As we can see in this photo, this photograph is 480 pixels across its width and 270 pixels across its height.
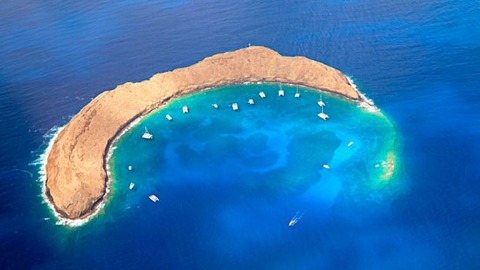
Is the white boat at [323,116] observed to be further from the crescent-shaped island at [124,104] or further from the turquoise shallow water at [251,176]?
the crescent-shaped island at [124,104]

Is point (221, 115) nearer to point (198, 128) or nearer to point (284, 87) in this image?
point (198, 128)

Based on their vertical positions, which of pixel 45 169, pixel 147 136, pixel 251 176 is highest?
pixel 147 136

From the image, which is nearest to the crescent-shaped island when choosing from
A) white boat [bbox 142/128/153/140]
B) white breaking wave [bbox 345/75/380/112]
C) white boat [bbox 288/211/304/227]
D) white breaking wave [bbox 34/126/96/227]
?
white breaking wave [bbox 34/126/96/227]

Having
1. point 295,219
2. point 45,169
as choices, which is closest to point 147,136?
point 45,169

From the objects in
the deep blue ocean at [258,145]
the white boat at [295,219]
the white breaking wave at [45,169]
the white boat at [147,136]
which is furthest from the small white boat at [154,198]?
the white boat at [295,219]

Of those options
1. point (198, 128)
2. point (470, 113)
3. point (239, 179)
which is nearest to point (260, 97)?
point (198, 128)

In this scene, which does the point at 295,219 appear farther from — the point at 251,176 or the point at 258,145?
the point at 258,145

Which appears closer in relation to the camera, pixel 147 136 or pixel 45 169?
pixel 45 169
